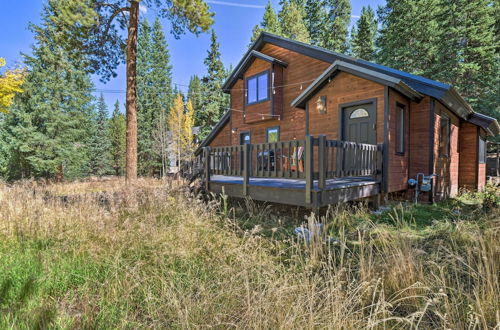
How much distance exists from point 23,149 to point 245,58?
62.3 ft

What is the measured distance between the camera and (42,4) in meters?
19.3

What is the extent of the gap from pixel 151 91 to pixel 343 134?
27.3 metres

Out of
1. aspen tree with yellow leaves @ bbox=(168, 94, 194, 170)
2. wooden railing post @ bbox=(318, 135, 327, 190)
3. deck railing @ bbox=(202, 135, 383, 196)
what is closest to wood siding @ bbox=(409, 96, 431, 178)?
deck railing @ bbox=(202, 135, 383, 196)

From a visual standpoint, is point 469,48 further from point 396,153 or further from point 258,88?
point 396,153

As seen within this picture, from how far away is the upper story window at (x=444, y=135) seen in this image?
27.4 ft

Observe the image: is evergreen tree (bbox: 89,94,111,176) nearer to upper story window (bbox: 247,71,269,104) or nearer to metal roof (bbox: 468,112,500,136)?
upper story window (bbox: 247,71,269,104)

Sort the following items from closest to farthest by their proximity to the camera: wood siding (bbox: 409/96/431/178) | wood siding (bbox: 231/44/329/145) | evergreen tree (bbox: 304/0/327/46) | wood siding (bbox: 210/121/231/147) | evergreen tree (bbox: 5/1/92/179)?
wood siding (bbox: 409/96/431/178), wood siding (bbox: 231/44/329/145), wood siding (bbox: 210/121/231/147), evergreen tree (bbox: 5/1/92/179), evergreen tree (bbox: 304/0/327/46)

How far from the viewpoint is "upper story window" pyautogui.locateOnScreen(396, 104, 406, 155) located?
23.5ft

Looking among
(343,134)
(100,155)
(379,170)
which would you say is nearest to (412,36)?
(343,134)

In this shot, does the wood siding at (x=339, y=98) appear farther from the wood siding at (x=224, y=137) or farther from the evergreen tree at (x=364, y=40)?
the evergreen tree at (x=364, y=40)

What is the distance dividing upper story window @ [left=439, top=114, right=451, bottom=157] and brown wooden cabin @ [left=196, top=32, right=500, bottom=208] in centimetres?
4

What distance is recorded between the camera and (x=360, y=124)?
23.7ft

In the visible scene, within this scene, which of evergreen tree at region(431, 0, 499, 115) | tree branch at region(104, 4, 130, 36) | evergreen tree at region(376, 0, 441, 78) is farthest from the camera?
evergreen tree at region(376, 0, 441, 78)

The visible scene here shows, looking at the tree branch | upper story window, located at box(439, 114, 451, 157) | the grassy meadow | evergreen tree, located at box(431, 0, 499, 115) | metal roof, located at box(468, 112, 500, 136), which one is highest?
evergreen tree, located at box(431, 0, 499, 115)
